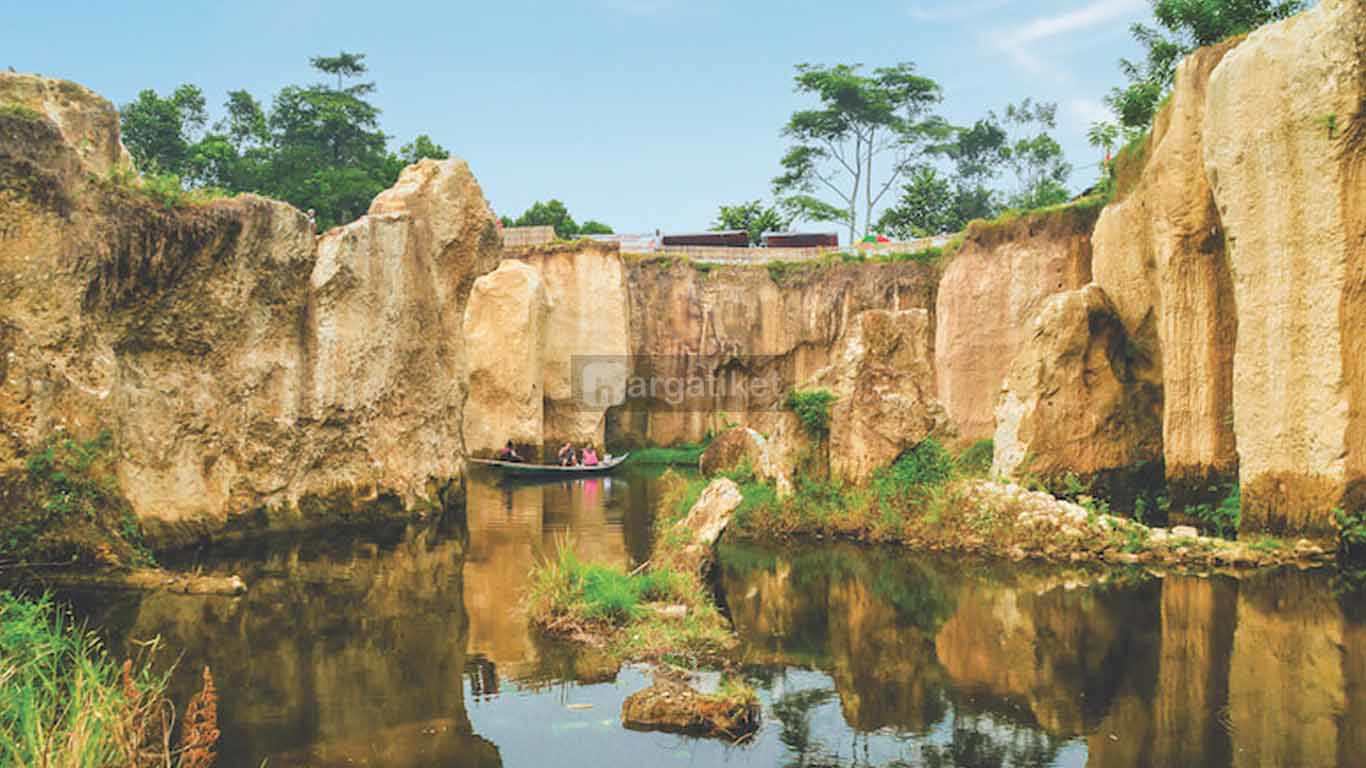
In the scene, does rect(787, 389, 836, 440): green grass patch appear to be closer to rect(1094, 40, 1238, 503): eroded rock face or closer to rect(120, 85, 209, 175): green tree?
rect(1094, 40, 1238, 503): eroded rock face

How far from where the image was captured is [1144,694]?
782 centimetres

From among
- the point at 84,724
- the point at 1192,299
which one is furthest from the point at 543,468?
the point at 84,724

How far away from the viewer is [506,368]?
28891 millimetres

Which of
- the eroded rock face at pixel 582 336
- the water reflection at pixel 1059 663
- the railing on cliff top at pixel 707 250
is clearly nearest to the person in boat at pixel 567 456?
the eroded rock face at pixel 582 336

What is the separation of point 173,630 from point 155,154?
39910 millimetres

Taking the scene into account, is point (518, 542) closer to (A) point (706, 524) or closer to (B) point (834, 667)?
(A) point (706, 524)

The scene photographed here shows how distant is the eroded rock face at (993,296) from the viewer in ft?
80.8

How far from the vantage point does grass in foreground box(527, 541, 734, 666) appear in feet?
30.5

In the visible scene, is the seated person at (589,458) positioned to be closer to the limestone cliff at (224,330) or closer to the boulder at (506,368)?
the boulder at (506,368)

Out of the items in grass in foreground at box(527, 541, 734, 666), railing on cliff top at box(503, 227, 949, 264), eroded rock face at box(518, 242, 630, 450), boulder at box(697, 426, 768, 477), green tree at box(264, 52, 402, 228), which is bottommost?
grass in foreground at box(527, 541, 734, 666)

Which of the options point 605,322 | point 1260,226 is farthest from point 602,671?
point 605,322

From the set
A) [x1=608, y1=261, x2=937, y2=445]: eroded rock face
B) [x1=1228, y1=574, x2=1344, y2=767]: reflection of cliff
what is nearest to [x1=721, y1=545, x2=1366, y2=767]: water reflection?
[x1=1228, y1=574, x2=1344, y2=767]: reflection of cliff

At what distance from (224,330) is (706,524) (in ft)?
25.1

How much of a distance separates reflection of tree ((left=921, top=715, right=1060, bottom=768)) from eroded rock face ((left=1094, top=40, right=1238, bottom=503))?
32.1 feet
